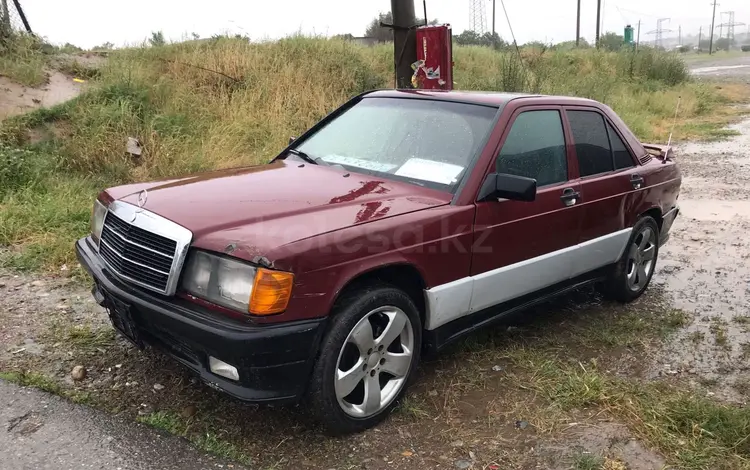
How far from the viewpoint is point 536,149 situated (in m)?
3.74

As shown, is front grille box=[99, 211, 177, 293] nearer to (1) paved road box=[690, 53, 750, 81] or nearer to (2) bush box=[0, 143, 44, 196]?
(2) bush box=[0, 143, 44, 196]

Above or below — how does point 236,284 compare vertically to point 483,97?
below

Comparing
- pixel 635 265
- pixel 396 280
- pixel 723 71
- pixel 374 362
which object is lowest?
pixel 723 71

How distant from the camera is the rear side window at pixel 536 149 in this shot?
353 cm

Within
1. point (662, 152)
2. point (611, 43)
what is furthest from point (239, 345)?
point (611, 43)

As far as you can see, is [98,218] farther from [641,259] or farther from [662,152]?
[662,152]

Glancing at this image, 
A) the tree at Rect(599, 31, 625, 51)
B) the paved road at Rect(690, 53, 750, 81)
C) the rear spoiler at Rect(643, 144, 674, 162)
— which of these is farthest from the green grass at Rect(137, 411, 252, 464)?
the paved road at Rect(690, 53, 750, 81)

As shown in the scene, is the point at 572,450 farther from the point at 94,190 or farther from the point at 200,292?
the point at 94,190

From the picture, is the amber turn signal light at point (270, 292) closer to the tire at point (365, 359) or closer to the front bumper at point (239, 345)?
the front bumper at point (239, 345)

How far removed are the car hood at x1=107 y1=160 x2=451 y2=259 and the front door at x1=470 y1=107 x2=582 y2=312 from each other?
1.31 ft

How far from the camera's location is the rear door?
4.04 metres

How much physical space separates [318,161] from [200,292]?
147 cm

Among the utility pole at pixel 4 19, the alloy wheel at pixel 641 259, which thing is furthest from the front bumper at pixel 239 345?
the utility pole at pixel 4 19

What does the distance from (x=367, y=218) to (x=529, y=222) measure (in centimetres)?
118
